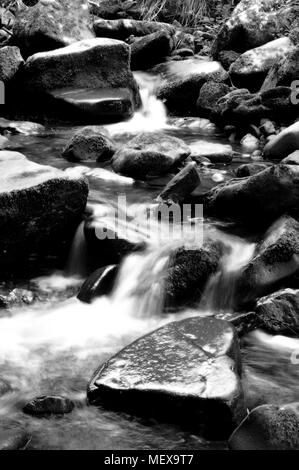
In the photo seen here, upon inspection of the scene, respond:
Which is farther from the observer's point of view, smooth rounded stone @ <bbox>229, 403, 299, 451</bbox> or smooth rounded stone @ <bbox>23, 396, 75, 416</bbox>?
smooth rounded stone @ <bbox>23, 396, 75, 416</bbox>

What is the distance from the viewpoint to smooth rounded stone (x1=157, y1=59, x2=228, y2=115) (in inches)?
410

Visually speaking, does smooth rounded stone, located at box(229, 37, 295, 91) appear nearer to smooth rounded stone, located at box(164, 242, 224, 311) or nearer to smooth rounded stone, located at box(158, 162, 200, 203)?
smooth rounded stone, located at box(158, 162, 200, 203)

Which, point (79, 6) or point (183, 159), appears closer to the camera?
point (183, 159)

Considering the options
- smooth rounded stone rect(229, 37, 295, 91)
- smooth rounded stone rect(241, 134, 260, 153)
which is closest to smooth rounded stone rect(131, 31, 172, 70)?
smooth rounded stone rect(229, 37, 295, 91)

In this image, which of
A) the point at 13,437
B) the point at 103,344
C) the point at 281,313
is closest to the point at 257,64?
the point at 281,313

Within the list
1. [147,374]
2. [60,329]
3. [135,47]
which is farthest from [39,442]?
[135,47]

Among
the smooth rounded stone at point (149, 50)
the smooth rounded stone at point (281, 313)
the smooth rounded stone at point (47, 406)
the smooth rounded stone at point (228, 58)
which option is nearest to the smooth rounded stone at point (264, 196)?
the smooth rounded stone at point (281, 313)

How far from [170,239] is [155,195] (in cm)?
121

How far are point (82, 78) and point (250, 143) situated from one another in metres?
3.27

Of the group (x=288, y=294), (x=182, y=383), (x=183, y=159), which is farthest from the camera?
(x=183, y=159)

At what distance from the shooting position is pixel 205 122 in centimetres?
982

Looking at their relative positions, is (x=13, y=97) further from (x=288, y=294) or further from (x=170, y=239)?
(x=288, y=294)

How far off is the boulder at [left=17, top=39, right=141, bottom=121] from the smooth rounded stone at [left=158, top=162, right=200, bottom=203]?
4136 mm

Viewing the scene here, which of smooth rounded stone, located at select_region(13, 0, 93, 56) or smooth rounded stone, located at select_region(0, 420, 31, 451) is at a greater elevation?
smooth rounded stone, located at select_region(13, 0, 93, 56)
